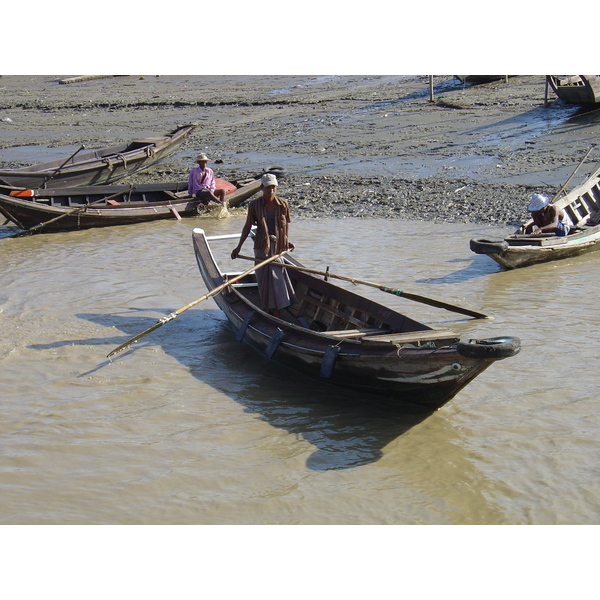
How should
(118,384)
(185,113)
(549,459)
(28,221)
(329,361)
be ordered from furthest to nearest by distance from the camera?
1. (185,113)
2. (28,221)
3. (118,384)
4. (329,361)
5. (549,459)

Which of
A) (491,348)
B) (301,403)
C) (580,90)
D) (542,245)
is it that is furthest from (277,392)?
(580,90)

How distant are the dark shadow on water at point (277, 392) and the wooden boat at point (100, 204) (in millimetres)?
4197

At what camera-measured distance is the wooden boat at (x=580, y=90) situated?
14703 millimetres

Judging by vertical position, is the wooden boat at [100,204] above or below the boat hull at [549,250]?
above

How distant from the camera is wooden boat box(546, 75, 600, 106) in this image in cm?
1470

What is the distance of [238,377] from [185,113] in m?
17.9

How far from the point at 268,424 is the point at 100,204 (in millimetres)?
7760

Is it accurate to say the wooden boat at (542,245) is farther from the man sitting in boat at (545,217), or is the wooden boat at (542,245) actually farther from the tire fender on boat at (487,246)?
the man sitting in boat at (545,217)

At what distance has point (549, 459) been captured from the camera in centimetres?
480

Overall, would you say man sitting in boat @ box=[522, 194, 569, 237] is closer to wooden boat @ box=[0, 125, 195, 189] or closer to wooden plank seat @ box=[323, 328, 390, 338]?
wooden plank seat @ box=[323, 328, 390, 338]

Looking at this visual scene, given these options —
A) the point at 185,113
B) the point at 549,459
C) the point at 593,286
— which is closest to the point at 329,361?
the point at 549,459

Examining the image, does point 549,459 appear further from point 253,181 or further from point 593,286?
point 253,181

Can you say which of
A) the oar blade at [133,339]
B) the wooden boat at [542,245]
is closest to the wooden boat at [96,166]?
the oar blade at [133,339]

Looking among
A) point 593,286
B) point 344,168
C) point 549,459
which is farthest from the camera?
point 344,168
